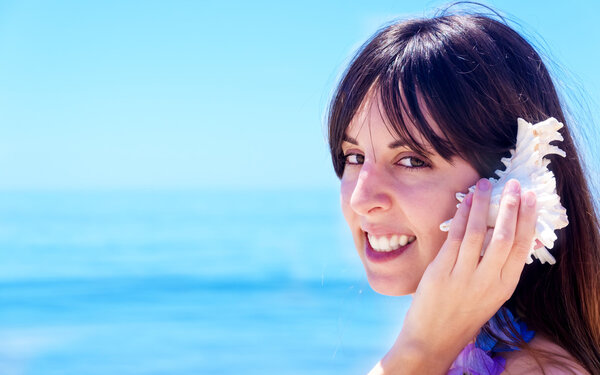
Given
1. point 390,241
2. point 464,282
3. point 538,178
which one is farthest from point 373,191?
point 538,178

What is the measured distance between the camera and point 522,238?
6.48ft

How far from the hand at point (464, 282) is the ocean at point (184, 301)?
2.28ft

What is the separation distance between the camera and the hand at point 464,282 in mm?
1975

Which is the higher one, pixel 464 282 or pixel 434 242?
pixel 434 242

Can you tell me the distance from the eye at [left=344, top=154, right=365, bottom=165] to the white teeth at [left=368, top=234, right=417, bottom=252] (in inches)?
10.7

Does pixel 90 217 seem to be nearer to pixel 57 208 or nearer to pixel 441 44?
pixel 57 208

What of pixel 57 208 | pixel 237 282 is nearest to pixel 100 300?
pixel 237 282

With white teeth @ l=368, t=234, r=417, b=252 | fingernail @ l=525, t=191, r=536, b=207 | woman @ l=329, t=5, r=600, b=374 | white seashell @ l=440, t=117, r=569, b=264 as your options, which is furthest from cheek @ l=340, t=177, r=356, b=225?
fingernail @ l=525, t=191, r=536, b=207

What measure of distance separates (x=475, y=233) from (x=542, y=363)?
1.51ft

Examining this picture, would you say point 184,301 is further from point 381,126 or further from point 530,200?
point 530,200

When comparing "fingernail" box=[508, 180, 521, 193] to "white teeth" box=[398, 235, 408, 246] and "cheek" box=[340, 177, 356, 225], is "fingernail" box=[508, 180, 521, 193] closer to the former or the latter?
"white teeth" box=[398, 235, 408, 246]

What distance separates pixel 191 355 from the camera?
32.6 ft

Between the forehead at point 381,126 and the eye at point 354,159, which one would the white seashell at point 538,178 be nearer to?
the forehead at point 381,126

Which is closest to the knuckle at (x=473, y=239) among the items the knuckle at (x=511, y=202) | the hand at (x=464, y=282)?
the hand at (x=464, y=282)
